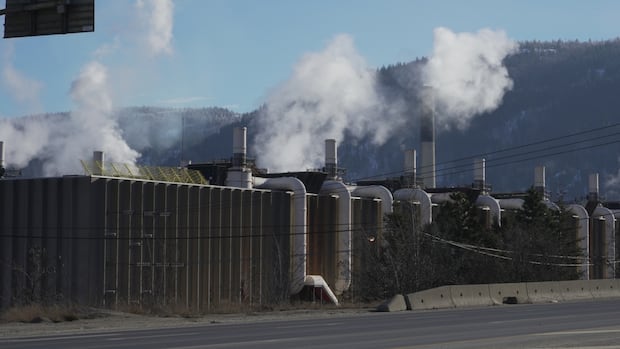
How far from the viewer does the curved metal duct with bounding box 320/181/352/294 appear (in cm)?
6750

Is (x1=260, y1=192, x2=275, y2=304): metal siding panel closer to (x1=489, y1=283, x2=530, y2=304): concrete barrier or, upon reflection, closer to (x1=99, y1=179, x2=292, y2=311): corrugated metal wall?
(x1=99, y1=179, x2=292, y2=311): corrugated metal wall

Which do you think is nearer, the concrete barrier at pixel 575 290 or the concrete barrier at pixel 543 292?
the concrete barrier at pixel 543 292

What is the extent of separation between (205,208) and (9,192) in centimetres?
1055

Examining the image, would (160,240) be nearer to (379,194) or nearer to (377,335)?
(379,194)

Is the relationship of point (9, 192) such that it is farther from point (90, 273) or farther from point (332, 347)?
point (332, 347)

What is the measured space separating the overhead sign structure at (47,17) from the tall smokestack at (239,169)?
47.1m

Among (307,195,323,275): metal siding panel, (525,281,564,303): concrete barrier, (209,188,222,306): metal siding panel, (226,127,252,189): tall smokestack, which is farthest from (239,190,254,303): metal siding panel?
(525,281,564,303): concrete barrier

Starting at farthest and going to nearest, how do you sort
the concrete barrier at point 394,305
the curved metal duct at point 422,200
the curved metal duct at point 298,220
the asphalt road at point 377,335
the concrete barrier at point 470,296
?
the curved metal duct at point 422,200 → the curved metal duct at point 298,220 → the concrete barrier at point 470,296 → the concrete barrier at point 394,305 → the asphalt road at point 377,335

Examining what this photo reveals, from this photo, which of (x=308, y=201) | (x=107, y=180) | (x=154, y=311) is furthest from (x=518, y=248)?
(x=154, y=311)

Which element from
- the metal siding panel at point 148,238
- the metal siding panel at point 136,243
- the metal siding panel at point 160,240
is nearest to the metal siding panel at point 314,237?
the metal siding panel at point 160,240

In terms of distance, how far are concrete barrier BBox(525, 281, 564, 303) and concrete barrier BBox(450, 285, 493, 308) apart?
3.29 m

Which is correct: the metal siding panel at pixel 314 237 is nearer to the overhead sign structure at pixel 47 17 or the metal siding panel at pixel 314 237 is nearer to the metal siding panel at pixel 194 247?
the metal siding panel at pixel 194 247

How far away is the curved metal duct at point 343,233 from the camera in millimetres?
67500

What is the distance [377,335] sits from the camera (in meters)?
22.8
